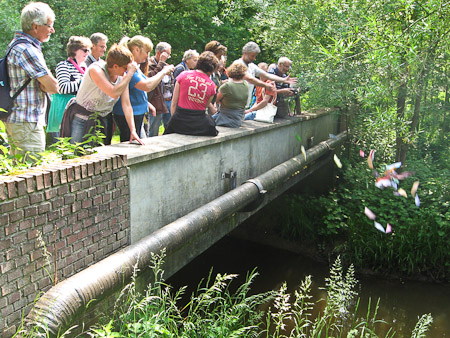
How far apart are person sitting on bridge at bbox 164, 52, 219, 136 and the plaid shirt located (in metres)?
1.88

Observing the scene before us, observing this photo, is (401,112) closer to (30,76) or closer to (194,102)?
(194,102)

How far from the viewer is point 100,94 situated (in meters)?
4.95

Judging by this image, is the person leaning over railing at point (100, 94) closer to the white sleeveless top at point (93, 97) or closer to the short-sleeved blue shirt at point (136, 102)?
the white sleeveless top at point (93, 97)

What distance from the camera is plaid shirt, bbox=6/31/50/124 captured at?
4359 mm

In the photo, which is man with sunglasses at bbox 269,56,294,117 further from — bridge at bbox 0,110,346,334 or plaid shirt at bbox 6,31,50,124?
plaid shirt at bbox 6,31,50,124

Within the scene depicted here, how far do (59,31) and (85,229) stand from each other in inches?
756

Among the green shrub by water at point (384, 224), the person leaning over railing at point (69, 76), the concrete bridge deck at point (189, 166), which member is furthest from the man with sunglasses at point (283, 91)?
the person leaning over railing at point (69, 76)

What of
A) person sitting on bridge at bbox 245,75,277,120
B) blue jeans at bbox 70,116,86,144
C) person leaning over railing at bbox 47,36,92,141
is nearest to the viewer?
blue jeans at bbox 70,116,86,144

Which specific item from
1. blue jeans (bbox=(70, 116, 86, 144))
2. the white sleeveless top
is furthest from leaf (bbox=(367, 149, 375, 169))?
blue jeans (bbox=(70, 116, 86, 144))

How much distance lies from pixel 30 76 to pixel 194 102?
6.88 ft

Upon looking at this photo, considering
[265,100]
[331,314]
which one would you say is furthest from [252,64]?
[331,314]

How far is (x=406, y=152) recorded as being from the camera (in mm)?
10523

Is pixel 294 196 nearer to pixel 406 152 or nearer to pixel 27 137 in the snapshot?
pixel 406 152

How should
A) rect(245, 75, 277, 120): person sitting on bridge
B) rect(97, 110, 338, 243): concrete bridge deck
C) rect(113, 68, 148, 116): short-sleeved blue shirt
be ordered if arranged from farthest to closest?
rect(245, 75, 277, 120): person sitting on bridge
rect(113, 68, 148, 116): short-sleeved blue shirt
rect(97, 110, 338, 243): concrete bridge deck
